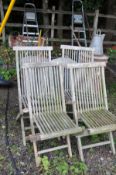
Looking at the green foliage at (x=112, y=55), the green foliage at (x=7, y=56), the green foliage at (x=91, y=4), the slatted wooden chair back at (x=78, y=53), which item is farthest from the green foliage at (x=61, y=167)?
the green foliage at (x=91, y=4)

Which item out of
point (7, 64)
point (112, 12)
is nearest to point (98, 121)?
point (7, 64)

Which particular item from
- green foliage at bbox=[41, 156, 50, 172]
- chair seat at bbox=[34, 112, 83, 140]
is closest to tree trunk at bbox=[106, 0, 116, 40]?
chair seat at bbox=[34, 112, 83, 140]

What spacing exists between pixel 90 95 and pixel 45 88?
0.59 m

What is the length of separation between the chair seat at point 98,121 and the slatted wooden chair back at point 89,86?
10 centimetres

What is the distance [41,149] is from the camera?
3398 mm

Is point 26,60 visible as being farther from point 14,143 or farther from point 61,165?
point 61,165

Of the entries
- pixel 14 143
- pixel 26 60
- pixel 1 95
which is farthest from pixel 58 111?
pixel 1 95

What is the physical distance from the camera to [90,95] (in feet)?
11.7

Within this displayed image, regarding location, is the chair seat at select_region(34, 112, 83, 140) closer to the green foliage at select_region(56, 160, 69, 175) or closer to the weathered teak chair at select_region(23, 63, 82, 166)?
the weathered teak chair at select_region(23, 63, 82, 166)

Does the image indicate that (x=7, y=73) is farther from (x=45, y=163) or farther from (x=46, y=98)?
(x=45, y=163)

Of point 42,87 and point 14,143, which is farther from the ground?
point 42,87

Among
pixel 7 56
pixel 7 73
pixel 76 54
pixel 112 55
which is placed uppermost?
pixel 76 54

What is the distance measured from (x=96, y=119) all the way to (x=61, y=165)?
68cm

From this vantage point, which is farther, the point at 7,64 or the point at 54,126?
the point at 7,64
